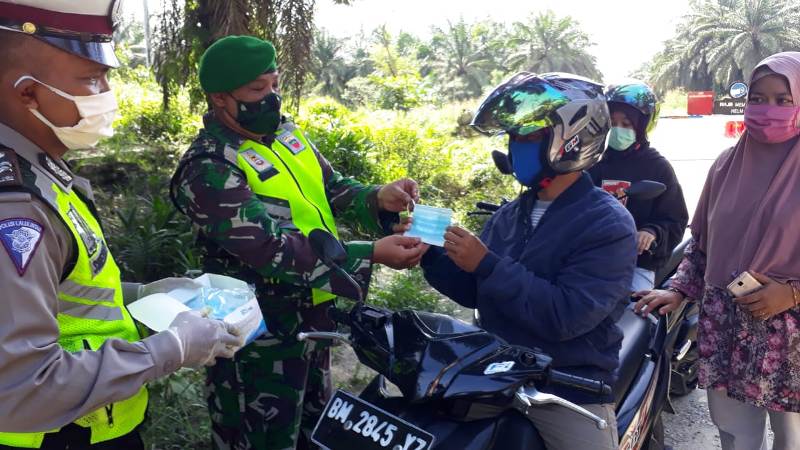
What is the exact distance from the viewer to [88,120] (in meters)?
1.64

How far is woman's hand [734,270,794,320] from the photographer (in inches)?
97.0

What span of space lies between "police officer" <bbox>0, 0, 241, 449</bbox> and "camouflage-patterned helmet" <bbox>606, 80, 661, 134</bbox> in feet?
9.53

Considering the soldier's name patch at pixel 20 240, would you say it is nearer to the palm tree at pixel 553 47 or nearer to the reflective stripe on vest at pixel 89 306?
the reflective stripe on vest at pixel 89 306

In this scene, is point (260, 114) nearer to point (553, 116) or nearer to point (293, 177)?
point (293, 177)

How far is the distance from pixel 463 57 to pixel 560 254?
4643 cm

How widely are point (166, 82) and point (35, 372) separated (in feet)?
21.0

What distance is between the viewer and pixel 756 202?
2.63m

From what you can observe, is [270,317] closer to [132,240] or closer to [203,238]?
[203,238]

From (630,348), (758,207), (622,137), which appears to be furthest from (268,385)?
(622,137)

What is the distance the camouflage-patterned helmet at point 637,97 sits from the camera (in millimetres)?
3846

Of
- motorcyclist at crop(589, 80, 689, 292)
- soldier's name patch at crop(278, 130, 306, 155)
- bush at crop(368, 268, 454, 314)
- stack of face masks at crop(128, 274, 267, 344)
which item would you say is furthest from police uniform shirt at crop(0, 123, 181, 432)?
bush at crop(368, 268, 454, 314)

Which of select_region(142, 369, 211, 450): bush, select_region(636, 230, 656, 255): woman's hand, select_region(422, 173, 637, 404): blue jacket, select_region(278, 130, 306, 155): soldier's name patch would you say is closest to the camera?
select_region(422, 173, 637, 404): blue jacket

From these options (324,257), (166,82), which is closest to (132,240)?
(166,82)

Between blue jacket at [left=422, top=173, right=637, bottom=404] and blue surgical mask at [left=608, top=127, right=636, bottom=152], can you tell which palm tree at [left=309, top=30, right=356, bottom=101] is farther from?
blue jacket at [left=422, top=173, right=637, bottom=404]
